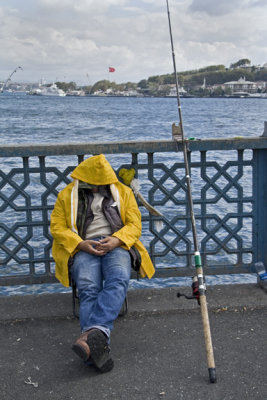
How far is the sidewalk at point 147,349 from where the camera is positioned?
3.35 m

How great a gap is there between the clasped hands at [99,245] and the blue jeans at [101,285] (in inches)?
2.0

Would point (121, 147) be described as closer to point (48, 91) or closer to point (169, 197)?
point (169, 197)

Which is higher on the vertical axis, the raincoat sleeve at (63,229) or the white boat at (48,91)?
the white boat at (48,91)

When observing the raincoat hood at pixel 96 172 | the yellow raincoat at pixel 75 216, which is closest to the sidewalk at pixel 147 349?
the yellow raincoat at pixel 75 216

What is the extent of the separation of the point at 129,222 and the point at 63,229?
523 mm

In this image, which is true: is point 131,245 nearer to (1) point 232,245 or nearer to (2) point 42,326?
(2) point 42,326

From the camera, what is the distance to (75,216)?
4.23m

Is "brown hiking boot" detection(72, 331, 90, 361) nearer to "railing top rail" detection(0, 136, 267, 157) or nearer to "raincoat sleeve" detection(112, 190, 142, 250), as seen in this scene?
"raincoat sleeve" detection(112, 190, 142, 250)

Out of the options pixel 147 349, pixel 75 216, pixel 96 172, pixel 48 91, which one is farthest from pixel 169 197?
pixel 48 91

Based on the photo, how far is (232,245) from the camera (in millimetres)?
10992

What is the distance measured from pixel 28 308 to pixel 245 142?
236cm

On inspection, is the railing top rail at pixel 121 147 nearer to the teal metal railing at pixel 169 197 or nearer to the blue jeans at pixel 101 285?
the teal metal railing at pixel 169 197

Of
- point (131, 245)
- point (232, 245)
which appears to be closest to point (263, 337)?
point (131, 245)

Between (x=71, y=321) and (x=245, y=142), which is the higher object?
(x=245, y=142)
